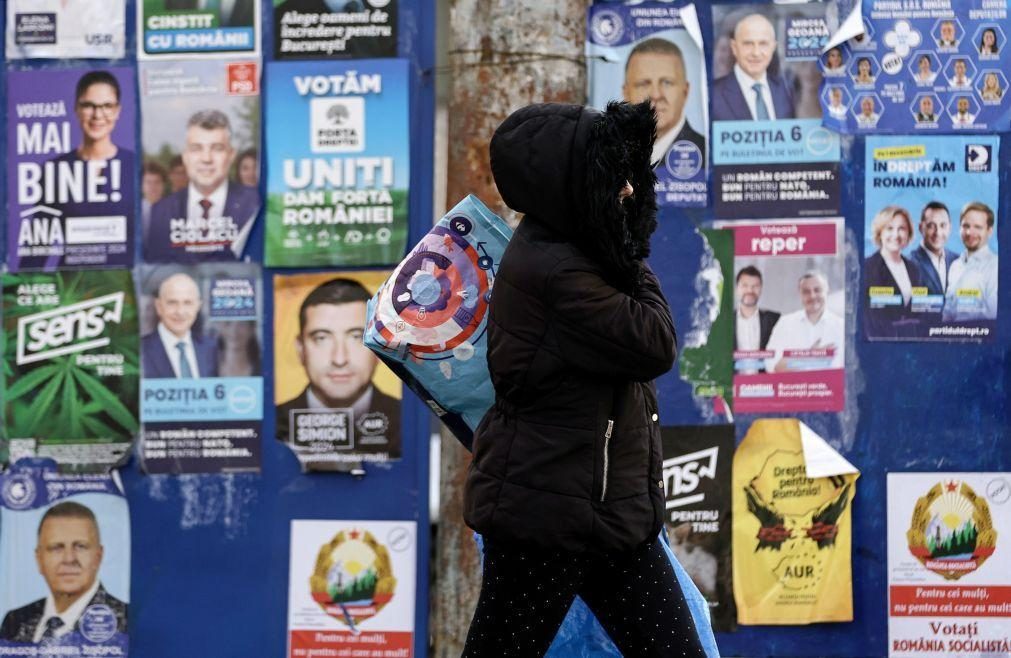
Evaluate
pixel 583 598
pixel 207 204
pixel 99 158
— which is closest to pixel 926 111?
pixel 583 598

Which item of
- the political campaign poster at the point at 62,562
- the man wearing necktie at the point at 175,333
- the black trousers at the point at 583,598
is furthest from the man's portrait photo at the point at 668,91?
the political campaign poster at the point at 62,562

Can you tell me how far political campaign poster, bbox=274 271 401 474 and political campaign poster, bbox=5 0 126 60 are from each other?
40.8 inches

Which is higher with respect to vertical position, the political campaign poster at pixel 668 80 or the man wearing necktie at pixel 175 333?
the political campaign poster at pixel 668 80

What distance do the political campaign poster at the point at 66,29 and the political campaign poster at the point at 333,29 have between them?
582mm

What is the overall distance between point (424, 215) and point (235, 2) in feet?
3.22

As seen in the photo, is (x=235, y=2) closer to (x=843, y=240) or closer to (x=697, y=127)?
(x=697, y=127)

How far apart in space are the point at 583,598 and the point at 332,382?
1.71 meters

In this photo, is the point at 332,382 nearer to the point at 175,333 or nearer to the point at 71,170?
the point at 175,333

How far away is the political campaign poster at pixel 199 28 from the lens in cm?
516

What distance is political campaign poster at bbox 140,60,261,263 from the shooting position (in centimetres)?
516

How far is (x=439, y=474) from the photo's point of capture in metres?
5.20

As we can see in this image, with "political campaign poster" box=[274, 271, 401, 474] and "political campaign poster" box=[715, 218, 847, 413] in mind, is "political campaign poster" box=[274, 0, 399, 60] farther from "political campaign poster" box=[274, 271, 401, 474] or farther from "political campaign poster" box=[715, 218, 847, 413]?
"political campaign poster" box=[715, 218, 847, 413]

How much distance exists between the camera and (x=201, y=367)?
5.18 m

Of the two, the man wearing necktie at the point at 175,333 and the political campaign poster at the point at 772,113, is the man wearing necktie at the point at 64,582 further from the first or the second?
the political campaign poster at the point at 772,113
